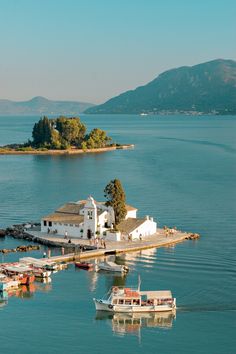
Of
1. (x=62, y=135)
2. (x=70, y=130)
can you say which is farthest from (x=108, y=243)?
(x=62, y=135)

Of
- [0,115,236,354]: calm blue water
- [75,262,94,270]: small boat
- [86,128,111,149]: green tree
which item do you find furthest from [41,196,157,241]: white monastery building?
[86,128,111,149]: green tree

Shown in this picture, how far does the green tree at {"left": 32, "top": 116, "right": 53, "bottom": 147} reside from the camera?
479 feet

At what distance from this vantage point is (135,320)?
3784 centimetres

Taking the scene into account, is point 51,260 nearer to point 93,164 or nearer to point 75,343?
point 75,343

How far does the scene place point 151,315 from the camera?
1518 inches

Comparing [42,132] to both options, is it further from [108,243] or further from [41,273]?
[41,273]

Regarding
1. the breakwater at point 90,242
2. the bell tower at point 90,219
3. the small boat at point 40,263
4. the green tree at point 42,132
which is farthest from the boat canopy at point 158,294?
the green tree at point 42,132

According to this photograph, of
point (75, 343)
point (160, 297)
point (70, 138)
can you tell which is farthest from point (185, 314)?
point (70, 138)

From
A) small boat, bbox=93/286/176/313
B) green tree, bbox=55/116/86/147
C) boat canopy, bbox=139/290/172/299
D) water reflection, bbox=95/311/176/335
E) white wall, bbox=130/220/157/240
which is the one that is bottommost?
water reflection, bbox=95/311/176/335

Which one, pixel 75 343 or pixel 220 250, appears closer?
pixel 75 343

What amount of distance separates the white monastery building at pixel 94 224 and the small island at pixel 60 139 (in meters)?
88.9

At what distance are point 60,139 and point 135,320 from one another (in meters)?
115

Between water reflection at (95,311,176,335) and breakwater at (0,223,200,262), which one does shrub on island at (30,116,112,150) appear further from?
water reflection at (95,311,176,335)

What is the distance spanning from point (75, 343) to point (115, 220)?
838 inches
